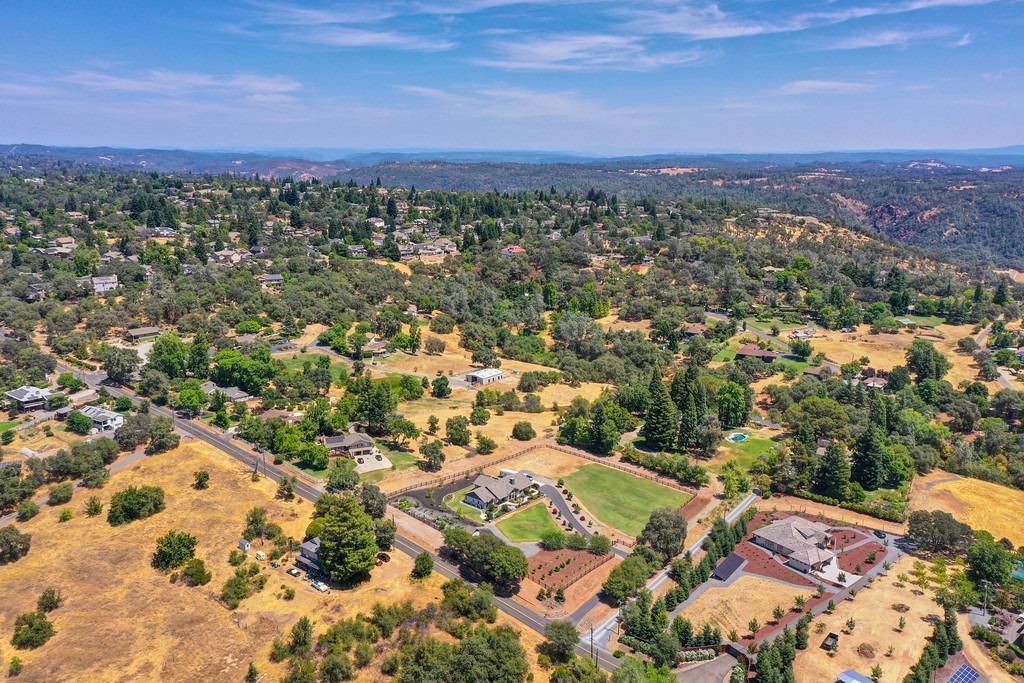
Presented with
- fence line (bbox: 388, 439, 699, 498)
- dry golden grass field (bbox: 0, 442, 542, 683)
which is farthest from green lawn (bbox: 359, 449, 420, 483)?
dry golden grass field (bbox: 0, 442, 542, 683)

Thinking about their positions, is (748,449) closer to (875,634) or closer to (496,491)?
(875,634)

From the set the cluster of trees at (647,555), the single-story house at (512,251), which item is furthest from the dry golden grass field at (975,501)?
the single-story house at (512,251)

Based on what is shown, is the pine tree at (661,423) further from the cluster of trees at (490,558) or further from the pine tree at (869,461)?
the cluster of trees at (490,558)

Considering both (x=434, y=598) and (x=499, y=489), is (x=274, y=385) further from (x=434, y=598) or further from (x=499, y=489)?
(x=434, y=598)

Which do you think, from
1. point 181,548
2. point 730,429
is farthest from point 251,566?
point 730,429

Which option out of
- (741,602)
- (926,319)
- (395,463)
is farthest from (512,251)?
(741,602)

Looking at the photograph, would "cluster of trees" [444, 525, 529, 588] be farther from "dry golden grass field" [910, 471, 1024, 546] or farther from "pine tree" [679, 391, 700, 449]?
"dry golden grass field" [910, 471, 1024, 546]
